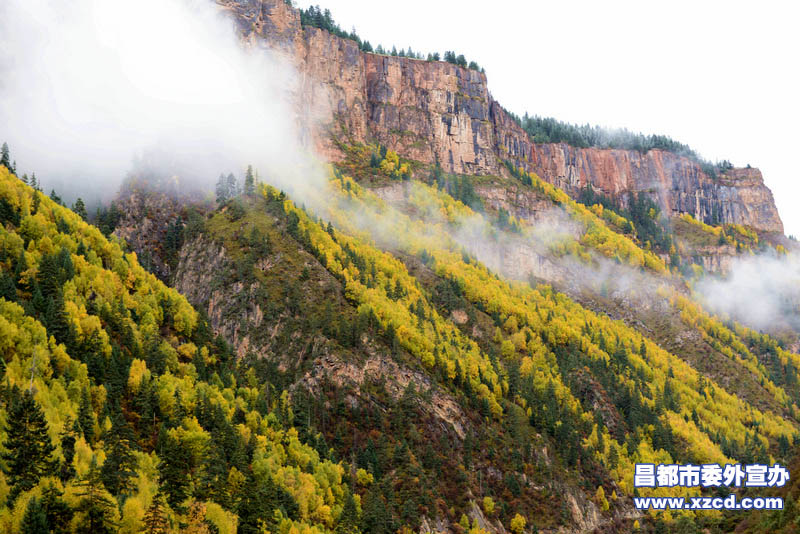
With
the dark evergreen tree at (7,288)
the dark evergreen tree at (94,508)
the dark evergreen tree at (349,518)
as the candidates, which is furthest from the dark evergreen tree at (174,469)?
the dark evergreen tree at (7,288)

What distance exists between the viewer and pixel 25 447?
8475 centimetres

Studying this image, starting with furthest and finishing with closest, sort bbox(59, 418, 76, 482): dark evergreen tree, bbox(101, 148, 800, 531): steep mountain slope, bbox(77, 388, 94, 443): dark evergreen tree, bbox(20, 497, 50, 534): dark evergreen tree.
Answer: bbox(101, 148, 800, 531): steep mountain slope < bbox(77, 388, 94, 443): dark evergreen tree < bbox(59, 418, 76, 482): dark evergreen tree < bbox(20, 497, 50, 534): dark evergreen tree

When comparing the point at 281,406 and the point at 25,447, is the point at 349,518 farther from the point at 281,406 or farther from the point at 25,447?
the point at 25,447

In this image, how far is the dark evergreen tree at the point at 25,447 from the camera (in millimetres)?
82688

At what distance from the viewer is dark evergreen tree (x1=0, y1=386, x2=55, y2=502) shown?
271 feet

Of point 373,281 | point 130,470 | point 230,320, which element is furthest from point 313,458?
point 373,281

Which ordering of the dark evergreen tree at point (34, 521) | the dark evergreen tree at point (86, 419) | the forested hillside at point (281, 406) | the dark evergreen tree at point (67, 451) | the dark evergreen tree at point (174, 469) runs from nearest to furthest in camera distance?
1. the dark evergreen tree at point (34, 521)
2. the dark evergreen tree at point (67, 451)
3. the dark evergreen tree at point (174, 469)
4. the forested hillside at point (281, 406)
5. the dark evergreen tree at point (86, 419)

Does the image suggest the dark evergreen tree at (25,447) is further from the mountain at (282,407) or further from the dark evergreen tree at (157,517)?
the dark evergreen tree at (157,517)

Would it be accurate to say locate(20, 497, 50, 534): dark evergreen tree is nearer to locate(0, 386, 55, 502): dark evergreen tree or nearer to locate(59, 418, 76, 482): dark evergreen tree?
locate(0, 386, 55, 502): dark evergreen tree

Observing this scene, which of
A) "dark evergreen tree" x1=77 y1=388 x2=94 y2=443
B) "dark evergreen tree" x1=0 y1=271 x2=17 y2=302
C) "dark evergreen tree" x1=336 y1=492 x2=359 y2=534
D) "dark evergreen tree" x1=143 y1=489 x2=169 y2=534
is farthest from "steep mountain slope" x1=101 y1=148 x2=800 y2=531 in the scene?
"dark evergreen tree" x1=0 y1=271 x2=17 y2=302

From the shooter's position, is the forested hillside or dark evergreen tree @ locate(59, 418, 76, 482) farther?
the forested hillside

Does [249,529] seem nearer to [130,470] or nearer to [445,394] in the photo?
[130,470]

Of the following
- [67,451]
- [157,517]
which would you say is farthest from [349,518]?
[67,451]

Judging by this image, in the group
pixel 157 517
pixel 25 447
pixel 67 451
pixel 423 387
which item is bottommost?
pixel 423 387
